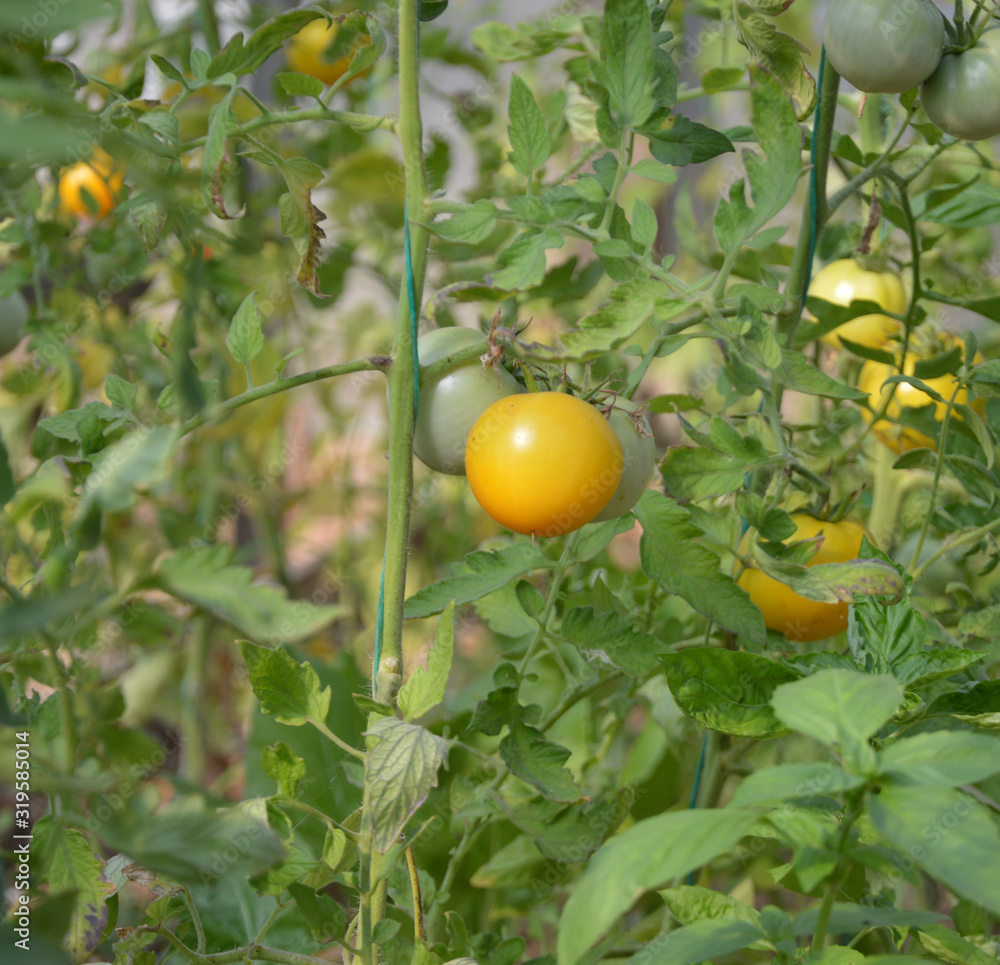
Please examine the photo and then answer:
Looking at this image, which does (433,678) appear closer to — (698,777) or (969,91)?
(698,777)

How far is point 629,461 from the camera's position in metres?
0.57

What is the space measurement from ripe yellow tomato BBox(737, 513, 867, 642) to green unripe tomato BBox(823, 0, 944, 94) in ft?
0.92

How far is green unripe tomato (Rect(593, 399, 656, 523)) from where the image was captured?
569 millimetres

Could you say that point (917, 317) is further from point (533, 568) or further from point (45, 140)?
point (45, 140)

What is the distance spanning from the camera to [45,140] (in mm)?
237

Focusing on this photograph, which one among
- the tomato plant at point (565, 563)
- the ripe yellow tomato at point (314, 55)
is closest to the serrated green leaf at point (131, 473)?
the tomato plant at point (565, 563)

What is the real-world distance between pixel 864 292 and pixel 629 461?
0.38 m

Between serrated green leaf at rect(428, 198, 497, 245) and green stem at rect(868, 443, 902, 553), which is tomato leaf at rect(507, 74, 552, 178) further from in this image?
green stem at rect(868, 443, 902, 553)

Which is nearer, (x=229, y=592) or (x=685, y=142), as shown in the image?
(x=229, y=592)

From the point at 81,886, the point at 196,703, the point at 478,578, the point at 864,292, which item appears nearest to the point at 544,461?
the point at 478,578

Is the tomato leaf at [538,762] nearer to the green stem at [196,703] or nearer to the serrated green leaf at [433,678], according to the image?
the serrated green leaf at [433,678]

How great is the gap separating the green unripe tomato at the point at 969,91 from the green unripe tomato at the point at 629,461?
26cm

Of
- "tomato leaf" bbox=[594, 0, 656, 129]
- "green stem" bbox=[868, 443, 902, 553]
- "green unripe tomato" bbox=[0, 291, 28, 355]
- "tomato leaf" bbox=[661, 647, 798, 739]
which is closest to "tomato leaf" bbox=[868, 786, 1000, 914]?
"tomato leaf" bbox=[661, 647, 798, 739]

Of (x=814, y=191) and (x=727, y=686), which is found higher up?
(x=814, y=191)
